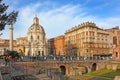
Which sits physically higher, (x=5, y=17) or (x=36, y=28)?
(x=36, y=28)

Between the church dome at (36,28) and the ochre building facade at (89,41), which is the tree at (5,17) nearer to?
the ochre building facade at (89,41)

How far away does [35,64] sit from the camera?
73125 mm

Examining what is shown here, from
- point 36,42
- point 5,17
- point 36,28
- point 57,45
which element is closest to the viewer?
point 5,17

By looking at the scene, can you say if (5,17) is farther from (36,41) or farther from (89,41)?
(36,41)

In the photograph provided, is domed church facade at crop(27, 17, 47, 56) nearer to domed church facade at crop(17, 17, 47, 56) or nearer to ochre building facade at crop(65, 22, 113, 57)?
domed church facade at crop(17, 17, 47, 56)

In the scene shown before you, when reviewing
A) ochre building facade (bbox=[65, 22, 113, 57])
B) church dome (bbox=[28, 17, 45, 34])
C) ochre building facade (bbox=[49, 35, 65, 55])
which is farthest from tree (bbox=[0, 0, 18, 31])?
ochre building facade (bbox=[49, 35, 65, 55])

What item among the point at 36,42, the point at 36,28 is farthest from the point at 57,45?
the point at 36,42

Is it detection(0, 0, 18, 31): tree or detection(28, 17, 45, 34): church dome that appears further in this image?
detection(28, 17, 45, 34): church dome

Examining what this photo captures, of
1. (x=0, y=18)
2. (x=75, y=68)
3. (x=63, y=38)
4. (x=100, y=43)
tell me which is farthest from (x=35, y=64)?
(x=63, y=38)

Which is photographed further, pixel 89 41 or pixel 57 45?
pixel 57 45

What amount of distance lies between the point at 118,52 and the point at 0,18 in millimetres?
69963

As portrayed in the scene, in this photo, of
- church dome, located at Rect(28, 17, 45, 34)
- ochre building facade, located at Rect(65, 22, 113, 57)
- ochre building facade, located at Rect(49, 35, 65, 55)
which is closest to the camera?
ochre building facade, located at Rect(65, 22, 113, 57)

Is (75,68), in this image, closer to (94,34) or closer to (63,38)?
(94,34)

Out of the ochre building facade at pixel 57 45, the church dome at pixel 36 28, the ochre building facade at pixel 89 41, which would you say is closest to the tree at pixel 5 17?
the ochre building facade at pixel 89 41
